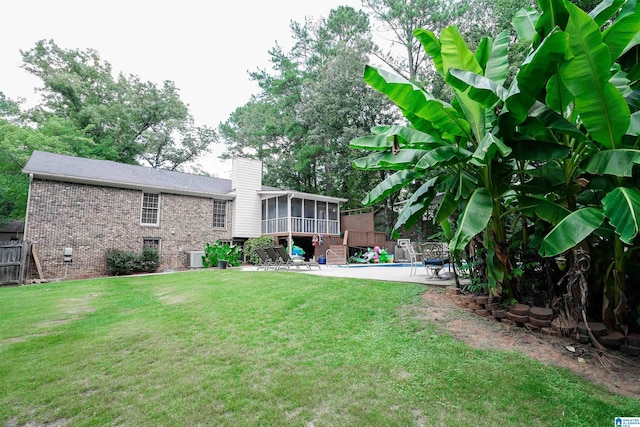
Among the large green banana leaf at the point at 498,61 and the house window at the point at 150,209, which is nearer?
the large green banana leaf at the point at 498,61

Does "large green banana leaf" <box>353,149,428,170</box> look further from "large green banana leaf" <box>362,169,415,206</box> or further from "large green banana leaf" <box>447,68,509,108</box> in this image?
"large green banana leaf" <box>447,68,509,108</box>

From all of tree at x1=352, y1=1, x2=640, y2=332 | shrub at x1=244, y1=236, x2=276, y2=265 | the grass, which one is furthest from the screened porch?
tree at x1=352, y1=1, x2=640, y2=332

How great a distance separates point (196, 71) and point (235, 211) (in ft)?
45.6

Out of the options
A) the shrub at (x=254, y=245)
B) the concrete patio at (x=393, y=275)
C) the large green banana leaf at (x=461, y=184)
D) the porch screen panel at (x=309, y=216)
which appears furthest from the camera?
the porch screen panel at (x=309, y=216)

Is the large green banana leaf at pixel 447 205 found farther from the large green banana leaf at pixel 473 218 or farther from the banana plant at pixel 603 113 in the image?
the banana plant at pixel 603 113

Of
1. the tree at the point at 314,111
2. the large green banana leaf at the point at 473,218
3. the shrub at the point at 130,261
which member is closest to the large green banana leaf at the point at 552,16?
the large green banana leaf at the point at 473,218

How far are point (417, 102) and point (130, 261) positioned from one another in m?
14.3

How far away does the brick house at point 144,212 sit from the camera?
12.4 m

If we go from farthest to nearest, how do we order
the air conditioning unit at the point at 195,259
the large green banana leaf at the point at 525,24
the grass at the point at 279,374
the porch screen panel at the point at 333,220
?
the porch screen panel at the point at 333,220 → the air conditioning unit at the point at 195,259 → the large green banana leaf at the point at 525,24 → the grass at the point at 279,374

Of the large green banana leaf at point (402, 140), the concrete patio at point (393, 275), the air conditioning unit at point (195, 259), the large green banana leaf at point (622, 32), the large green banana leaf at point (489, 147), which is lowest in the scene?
the concrete patio at point (393, 275)

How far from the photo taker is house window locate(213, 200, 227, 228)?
1723 cm

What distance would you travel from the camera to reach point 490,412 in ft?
7.58

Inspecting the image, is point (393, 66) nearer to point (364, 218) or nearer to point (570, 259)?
point (364, 218)

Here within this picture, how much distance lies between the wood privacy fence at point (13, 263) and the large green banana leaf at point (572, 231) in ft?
51.2
